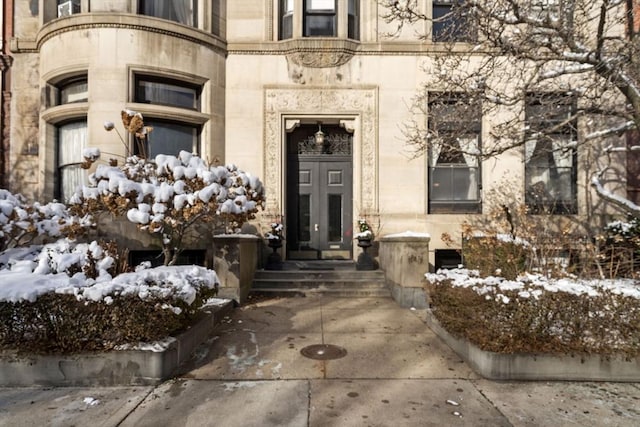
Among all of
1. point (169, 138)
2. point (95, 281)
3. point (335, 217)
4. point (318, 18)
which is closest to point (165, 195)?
point (95, 281)

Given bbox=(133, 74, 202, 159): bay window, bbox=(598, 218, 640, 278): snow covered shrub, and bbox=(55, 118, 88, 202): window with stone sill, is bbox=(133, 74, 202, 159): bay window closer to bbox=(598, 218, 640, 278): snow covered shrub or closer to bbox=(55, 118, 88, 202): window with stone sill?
bbox=(55, 118, 88, 202): window with stone sill

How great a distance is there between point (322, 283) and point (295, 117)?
4.86 meters

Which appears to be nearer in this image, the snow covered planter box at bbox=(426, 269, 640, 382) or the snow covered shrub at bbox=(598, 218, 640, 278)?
the snow covered planter box at bbox=(426, 269, 640, 382)

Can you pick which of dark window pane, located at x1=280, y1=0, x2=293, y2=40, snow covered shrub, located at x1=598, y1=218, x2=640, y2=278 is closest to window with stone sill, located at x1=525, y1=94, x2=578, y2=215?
snow covered shrub, located at x1=598, y1=218, x2=640, y2=278

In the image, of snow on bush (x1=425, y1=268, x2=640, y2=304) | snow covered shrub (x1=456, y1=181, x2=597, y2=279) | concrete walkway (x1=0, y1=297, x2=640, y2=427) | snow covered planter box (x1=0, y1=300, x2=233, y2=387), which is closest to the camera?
concrete walkway (x1=0, y1=297, x2=640, y2=427)

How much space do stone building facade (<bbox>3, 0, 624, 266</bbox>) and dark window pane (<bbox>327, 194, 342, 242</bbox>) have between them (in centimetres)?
3

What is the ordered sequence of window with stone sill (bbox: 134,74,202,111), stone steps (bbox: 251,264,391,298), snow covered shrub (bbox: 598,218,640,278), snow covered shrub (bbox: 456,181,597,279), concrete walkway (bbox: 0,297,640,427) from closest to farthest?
1. concrete walkway (bbox: 0,297,640,427)
2. snow covered shrub (bbox: 456,181,597,279)
3. snow covered shrub (bbox: 598,218,640,278)
4. stone steps (bbox: 251,264,391,298)
5. window with stone sill (bbox: 134,74,202,111)

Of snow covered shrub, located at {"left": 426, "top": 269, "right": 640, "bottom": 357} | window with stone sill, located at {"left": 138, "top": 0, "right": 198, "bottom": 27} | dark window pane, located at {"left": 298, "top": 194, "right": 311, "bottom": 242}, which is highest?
window with stone sill, located at {"left": 138, "top": 0, "right": 198, "bottom": 27}

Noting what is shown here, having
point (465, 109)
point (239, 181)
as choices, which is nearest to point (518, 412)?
point (239, 181)

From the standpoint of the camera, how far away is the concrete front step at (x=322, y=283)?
880 centimetres

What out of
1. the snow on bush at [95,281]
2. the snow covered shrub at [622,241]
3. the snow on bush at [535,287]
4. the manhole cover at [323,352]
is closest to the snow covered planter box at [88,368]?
the snow on bush at [95,281]

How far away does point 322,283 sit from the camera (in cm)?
906

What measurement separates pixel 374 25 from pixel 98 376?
10617mm

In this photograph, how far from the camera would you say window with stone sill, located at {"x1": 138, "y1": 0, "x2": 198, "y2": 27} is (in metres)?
10.2
